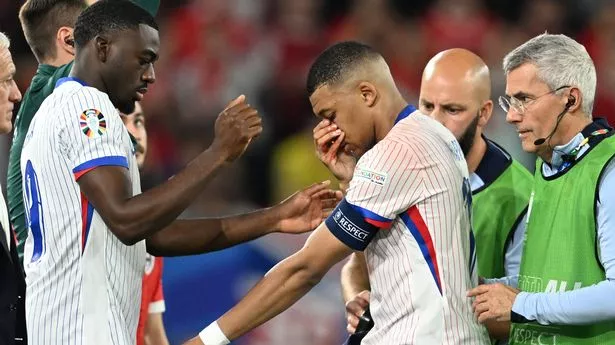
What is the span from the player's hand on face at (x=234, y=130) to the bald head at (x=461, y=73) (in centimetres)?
202

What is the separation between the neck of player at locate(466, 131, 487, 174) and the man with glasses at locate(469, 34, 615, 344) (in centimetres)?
92

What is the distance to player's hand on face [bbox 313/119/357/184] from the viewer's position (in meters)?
4.55

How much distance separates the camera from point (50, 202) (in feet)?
13.2

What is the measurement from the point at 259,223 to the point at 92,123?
3.84 ft

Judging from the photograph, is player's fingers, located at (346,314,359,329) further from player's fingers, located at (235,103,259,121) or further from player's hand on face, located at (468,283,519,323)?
player's fingers, located at (235,103,259,121)

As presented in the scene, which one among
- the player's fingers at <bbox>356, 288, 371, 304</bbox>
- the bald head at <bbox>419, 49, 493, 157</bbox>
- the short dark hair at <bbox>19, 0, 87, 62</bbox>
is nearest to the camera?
the player's fingers at <bbox>356, 288, 371, 304</bbox>

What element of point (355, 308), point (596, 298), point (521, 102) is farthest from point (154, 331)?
point (596, 298)

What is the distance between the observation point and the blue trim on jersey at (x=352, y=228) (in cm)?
415

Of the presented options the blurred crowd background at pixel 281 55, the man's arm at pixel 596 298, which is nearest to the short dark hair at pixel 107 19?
the man's arm at pixel 596 298

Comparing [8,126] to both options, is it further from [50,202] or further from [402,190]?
[402,190]

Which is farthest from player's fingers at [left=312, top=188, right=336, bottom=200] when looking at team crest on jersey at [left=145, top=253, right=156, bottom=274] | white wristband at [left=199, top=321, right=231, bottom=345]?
Answer: team crest on jersey at [left=145, top=253, right=156, bottom=274]

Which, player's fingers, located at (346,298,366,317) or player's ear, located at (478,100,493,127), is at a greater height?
player's ear, located at (478,100,493,127)

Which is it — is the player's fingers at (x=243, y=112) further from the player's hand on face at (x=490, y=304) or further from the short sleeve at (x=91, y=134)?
the player's hand on face at (x=490, y=304)

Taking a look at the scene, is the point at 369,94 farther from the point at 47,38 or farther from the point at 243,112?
the point at 47,38
